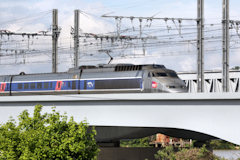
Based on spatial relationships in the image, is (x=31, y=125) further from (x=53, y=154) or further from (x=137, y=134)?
(x=137, y=134)

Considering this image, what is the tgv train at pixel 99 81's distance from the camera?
34719 mm

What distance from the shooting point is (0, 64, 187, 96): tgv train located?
3472cm

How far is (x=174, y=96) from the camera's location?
29.2 metres

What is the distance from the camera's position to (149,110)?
30406mm

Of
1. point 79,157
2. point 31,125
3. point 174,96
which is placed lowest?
point 79,157

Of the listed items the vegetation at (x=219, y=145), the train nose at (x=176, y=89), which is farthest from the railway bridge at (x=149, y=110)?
the vegetation at (x=219, y=145)

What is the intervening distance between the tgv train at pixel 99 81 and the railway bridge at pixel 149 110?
3.24 metres

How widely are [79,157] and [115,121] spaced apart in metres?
4.47

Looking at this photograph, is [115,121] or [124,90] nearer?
[115,121]

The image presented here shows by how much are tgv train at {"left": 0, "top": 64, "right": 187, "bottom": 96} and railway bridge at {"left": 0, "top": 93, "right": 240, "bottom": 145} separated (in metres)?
3.24

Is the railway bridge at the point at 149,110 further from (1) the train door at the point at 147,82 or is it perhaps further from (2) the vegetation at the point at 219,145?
(2) the vegetation at the point at 219,145

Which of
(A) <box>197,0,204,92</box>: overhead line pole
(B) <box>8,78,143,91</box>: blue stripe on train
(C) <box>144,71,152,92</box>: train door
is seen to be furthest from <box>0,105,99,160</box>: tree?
(A) <box>197,0,204,92</box>: overhead line pole

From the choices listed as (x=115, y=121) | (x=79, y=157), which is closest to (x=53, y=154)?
(x=79, y=157)

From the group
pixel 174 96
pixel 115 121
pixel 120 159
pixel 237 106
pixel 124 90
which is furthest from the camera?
pixel 120 159
